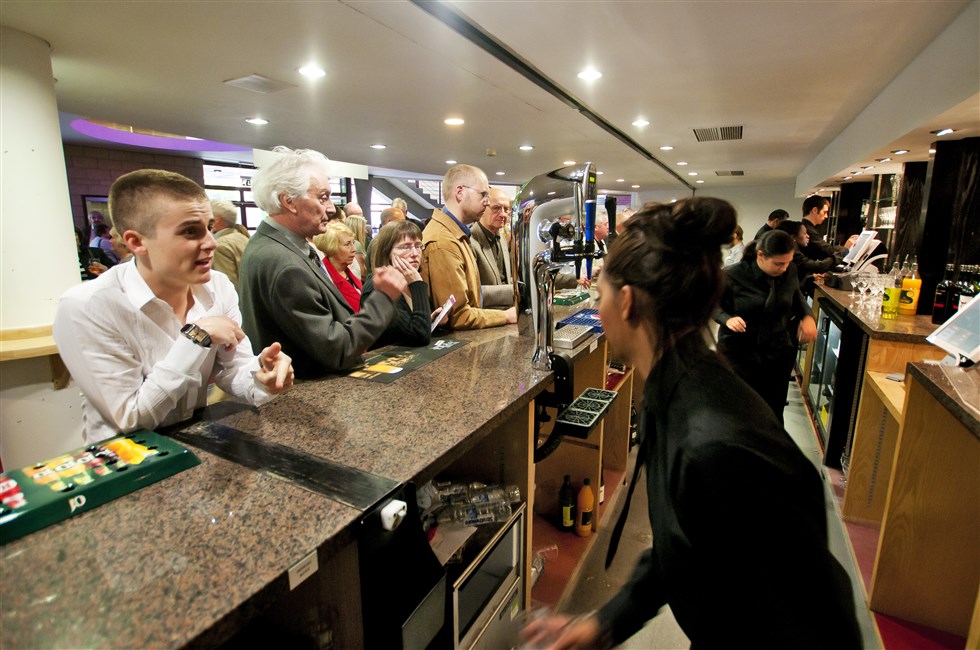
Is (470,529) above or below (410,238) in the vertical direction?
below

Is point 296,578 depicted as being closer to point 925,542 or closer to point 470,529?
point 470,529

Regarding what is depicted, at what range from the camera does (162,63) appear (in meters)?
3.26

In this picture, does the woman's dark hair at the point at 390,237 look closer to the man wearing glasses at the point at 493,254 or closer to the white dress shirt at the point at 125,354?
the man wearing glasses at the point at 493,254

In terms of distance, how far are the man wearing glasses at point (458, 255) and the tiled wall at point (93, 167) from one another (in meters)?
7.28

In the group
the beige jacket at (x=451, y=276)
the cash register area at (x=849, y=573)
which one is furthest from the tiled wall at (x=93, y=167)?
the cash register area at (x=849, y=573)

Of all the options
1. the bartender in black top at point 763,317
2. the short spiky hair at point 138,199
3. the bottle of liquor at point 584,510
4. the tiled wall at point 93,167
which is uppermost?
the tiled wall at point 93,167

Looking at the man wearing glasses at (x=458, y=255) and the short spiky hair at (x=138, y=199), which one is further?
the man wearing glasses at (x=458, y=255)

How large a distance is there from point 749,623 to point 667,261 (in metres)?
0.58

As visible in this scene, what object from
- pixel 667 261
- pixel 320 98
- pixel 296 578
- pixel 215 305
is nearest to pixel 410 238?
pixel 215 305

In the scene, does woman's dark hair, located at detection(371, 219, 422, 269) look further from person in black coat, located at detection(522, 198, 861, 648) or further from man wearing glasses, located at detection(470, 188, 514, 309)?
person in black coat, located at detection(522, 198, 861, 648)

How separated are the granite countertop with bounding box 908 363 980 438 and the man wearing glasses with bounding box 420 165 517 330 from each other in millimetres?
1470

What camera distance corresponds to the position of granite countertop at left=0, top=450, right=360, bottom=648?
22.4 inches

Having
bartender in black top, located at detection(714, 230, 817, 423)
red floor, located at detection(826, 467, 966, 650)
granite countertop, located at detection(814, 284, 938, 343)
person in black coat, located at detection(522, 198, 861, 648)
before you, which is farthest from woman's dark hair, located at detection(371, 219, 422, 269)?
red floor, located at detection(826, 467, 966, 650)

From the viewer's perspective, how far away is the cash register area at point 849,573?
1.90 metres
